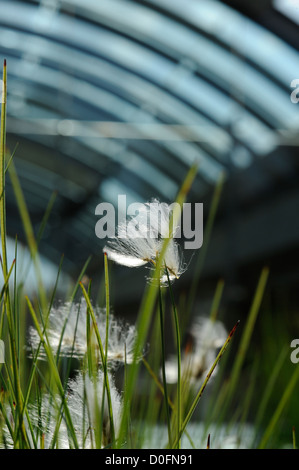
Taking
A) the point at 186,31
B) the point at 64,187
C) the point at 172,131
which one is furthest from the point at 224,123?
the point at 64,187

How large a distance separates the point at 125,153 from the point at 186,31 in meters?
1.23

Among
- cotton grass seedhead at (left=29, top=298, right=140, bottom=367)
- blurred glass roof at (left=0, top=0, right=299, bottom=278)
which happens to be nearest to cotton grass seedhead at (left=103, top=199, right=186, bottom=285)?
cotton grass seedhead at (left=29, top=298, right=140, bottom=367)

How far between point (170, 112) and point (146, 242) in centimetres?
523

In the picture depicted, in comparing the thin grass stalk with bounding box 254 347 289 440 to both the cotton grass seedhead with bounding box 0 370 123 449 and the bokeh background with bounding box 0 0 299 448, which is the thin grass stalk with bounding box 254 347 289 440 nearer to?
the cotton grass seedhead with bounding box 0 370 123 449

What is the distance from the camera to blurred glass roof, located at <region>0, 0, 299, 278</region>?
4.66m

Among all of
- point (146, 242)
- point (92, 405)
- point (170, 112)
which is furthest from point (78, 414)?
point (170, 112)

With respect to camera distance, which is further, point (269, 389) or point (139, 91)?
point (139, 91)

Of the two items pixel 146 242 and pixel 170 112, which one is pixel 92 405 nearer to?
pixel 146 242

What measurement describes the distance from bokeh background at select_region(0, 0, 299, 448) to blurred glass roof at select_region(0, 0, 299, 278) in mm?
11

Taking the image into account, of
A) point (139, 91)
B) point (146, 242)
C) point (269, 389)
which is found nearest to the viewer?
point (146, 242)

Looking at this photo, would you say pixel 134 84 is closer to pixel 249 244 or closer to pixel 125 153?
pixel 125 153

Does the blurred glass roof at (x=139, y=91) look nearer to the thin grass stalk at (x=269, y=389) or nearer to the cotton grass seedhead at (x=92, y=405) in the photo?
the thin grass stalk at (x=269, y=389)

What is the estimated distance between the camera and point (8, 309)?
0.36 meters

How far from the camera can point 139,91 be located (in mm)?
5465
